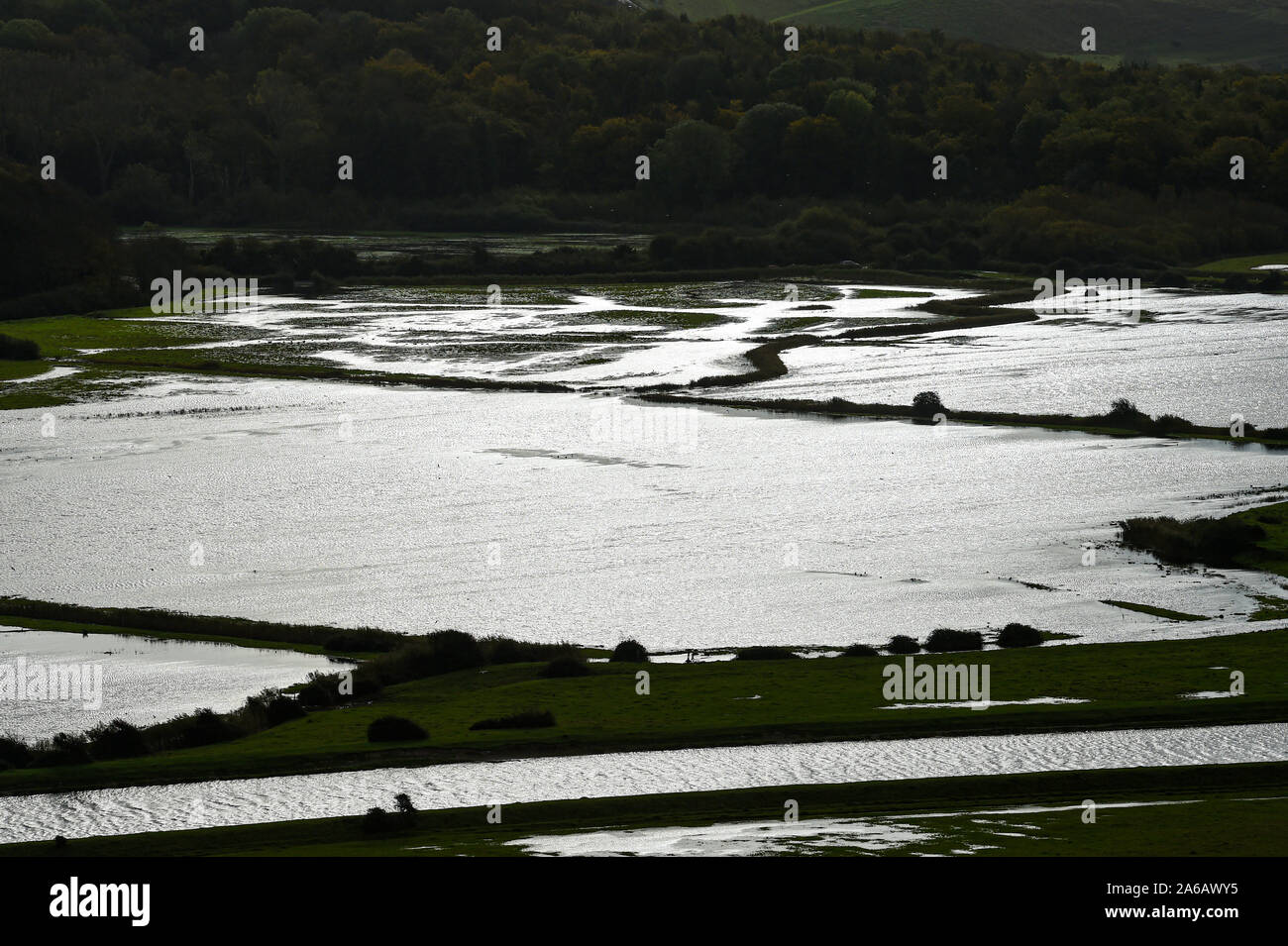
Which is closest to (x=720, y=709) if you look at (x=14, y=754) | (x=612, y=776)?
(x=612, y=776)

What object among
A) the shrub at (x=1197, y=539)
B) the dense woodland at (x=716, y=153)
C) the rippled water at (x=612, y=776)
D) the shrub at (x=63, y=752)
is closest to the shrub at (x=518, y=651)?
the rippled water at (x=612, y=776)

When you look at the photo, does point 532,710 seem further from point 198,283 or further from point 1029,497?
point 198,283

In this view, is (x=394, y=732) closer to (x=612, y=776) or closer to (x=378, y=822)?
(x=612, y=776)

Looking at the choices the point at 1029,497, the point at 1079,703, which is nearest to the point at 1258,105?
the point at 1029,497

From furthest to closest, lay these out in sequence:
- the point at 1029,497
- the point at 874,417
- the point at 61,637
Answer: the point at 874,417 < the point at 1029,497 < the point at 61,637

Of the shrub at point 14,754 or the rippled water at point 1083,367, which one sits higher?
the rippled water at point 1083,367

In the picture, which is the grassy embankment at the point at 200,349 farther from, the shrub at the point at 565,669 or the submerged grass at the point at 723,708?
the submerged grass at the point at 723,708
